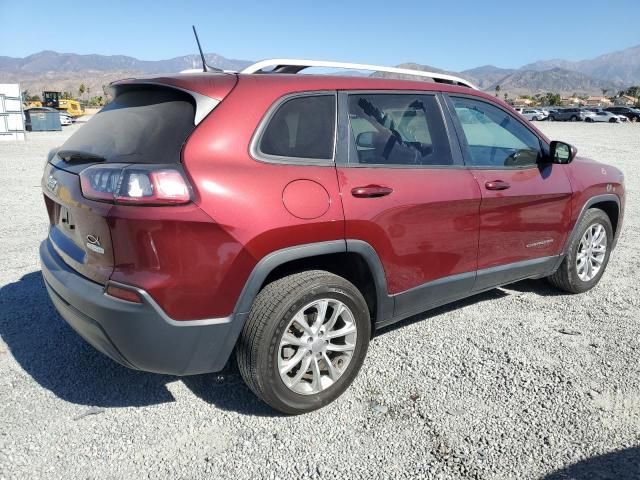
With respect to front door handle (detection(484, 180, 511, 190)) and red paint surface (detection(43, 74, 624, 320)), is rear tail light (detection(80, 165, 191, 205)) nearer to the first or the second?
red paint surface (detection(43, 74, 624, 320))

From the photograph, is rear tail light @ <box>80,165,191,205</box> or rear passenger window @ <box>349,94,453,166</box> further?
rear passenger window @ <box>349,94,453,166</box>

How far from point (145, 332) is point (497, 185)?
2.41m

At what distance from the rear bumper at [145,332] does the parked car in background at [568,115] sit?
5417cm

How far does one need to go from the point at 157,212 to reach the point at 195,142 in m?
0.38

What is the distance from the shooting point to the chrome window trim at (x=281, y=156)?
8.37ft

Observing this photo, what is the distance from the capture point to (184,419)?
2.77 m

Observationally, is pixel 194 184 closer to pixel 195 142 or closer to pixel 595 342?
pixel 195 142

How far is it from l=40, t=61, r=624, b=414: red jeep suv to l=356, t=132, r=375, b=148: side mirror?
0.01 metres

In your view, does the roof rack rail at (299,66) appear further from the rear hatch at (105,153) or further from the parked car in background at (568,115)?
the parked car in background at (568,115)

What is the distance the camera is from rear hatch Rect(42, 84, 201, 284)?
2416 millimetres

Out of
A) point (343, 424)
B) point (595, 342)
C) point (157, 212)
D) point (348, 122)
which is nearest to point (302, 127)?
point (348, 122)

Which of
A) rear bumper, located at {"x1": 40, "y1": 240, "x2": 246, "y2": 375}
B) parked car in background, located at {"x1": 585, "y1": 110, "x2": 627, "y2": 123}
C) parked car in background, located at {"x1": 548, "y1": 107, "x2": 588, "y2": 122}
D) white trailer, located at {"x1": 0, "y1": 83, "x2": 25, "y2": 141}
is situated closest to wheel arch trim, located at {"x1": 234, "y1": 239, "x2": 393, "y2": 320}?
rear bumper, located at {"x1": 40, "y1": 240, "x2": 246, "y2": 375}

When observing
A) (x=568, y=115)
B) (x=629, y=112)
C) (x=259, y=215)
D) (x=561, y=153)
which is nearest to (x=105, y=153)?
(x=259, y=215)

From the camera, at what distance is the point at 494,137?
3.92 metres
